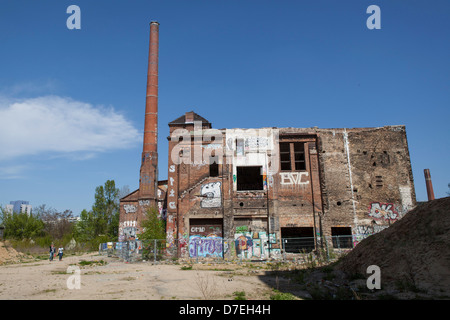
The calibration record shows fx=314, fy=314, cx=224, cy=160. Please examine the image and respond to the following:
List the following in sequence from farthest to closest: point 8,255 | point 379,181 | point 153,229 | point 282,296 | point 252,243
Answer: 1. point 8,255
2. point 153,229
3. point 379,181
4. point 252,243
5. point 282,296

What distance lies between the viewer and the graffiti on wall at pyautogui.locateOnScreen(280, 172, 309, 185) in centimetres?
2222

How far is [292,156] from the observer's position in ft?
74.4

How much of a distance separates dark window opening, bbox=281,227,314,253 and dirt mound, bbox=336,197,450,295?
9.69 m

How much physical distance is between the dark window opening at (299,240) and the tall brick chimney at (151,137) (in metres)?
12.7

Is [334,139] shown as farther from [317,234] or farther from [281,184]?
[317,234]

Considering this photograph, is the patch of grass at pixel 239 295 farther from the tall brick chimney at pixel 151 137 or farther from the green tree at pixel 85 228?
the green tree at pixel 85 228

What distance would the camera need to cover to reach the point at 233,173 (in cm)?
2244

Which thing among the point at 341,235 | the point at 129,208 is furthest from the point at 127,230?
the point at 341,235

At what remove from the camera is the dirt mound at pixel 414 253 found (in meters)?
7.54

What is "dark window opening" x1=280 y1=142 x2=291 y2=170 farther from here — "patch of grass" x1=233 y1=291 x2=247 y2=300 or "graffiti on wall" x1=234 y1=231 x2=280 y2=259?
"patch of grass" x1=233 y1=291 x2=247 y2=300

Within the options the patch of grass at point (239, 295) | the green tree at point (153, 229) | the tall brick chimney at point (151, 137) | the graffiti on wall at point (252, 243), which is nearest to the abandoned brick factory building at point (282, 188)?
the graffiti on wall at point (252, 243)

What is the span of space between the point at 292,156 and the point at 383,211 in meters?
7.25

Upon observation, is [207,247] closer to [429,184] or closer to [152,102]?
[152,102]
